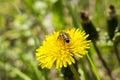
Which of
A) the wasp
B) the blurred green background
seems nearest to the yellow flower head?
the wasp

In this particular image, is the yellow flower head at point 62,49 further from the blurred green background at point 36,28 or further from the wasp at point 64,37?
the blurred green background at point 36,28

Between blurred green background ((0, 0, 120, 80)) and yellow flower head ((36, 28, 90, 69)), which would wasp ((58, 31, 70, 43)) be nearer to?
yellow flower head ((36, 28, 90, 69))

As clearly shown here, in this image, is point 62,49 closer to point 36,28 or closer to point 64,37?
point 64,37

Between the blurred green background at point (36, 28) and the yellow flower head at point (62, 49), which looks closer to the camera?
the yellow flower head at point (62, 49)

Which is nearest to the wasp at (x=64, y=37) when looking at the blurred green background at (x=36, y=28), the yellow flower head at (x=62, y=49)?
the yellow flower head at (x=62, y=49)

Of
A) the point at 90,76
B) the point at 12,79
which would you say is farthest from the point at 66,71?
the point at 12,79

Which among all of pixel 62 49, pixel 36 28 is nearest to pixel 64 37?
pixel 62 49

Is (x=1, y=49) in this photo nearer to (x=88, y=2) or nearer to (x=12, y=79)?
(x=12, y=79)
